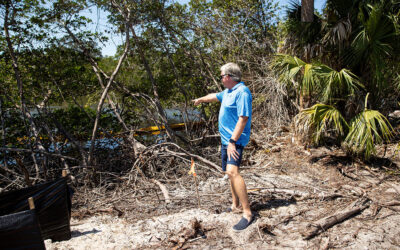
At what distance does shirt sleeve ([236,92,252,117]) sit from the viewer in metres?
2.85

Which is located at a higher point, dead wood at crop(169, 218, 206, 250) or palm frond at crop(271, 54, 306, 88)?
palm frond at crop(271, 54, 306, 88)

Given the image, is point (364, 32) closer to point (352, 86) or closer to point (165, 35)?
point (352, 86)

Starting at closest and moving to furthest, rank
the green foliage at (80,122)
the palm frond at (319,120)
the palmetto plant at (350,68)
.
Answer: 1. the palmetto plant at (350,68)
2. the palm frond at (319,120)
3. the green foliage at (80,122)

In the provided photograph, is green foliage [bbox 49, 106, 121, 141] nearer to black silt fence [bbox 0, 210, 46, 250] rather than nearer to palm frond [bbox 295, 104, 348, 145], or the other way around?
palm frond [bbox 295, 104, 348, 145]

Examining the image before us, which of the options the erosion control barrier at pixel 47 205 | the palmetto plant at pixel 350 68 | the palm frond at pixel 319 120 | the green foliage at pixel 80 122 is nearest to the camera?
the erosion control barrier at pixel 47 205

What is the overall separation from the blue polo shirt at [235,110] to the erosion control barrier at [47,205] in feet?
5.97

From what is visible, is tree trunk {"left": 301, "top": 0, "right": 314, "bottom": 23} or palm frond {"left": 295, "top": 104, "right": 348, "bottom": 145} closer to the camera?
palm frond {"left": 295, "top": 104, "right": 348, "bottom": 145}

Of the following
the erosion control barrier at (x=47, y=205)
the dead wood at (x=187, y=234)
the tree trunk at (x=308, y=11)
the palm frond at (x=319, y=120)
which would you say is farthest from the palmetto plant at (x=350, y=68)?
the erosion control barrier at (x=47, y=205)

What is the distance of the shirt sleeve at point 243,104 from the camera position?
9.36 ft

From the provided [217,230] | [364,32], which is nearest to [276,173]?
[217,230]

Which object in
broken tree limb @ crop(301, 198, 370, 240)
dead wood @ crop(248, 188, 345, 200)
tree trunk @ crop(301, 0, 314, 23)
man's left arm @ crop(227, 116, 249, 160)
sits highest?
tree trunk @ crop(301, 0, 314, 23)

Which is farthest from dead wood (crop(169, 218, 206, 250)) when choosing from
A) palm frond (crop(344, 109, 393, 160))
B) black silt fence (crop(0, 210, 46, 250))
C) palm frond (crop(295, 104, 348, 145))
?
palm frond (crop(344, 109, 393, 160))

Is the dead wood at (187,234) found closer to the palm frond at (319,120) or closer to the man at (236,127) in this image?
the man at (236,127)

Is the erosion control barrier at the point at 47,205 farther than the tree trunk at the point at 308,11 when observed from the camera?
No
